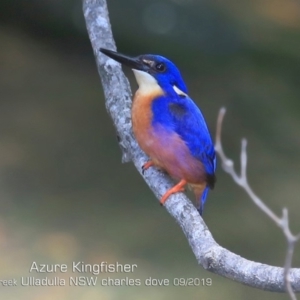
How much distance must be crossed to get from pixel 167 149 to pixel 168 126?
8cm

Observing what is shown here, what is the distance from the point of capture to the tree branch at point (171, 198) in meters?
1.51

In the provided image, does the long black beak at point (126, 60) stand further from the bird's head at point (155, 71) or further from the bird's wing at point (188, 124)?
the bird's wing at point (188, 124)

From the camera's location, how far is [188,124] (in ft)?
7.16

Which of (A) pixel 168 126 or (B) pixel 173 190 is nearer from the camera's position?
(B) pixel 173 190

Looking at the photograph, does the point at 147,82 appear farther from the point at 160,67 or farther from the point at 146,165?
the point at 146,165

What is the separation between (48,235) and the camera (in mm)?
3516

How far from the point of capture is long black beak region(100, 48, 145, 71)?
2.16 m

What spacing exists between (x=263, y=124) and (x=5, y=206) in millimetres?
1964

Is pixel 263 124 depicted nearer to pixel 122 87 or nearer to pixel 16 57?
pixel 16 57

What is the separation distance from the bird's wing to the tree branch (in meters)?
0.15

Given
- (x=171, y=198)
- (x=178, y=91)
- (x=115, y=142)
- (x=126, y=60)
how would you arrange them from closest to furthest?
(x=171, y=198), (x=126, y=60), (x=178, y=91), (x=115, y=142)

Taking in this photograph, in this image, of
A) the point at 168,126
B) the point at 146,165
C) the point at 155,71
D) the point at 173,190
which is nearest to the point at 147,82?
the point at 155,71

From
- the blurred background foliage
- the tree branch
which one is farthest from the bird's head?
the blurred background foliage

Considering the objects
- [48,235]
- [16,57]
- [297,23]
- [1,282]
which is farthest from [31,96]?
[297,23]
